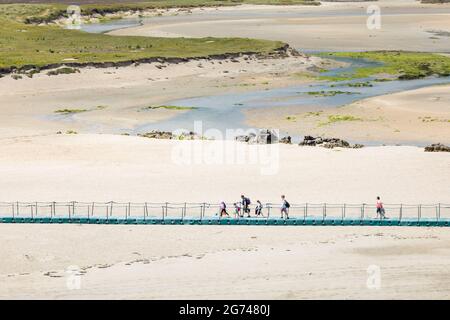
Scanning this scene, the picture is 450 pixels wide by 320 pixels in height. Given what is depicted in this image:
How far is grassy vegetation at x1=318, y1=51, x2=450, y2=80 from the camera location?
87188 millimetres

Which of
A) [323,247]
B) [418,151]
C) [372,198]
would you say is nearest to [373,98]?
[418,151]

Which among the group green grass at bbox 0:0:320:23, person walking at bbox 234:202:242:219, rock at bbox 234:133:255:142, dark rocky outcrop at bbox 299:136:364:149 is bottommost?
person walking at bbox 234:202:242:219

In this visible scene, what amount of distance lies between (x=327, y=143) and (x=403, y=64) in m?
43.2

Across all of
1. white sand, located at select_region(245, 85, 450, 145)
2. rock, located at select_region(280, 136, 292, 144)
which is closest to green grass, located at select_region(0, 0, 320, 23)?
white sand, located at select_region(245, 85, 450, 145)

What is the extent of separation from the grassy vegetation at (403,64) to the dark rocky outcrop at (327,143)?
3312 centimetres

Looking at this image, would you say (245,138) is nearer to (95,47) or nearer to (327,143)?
(327,143)

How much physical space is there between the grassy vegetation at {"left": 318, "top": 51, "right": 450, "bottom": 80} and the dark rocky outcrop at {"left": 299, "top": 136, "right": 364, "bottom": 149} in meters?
33.1

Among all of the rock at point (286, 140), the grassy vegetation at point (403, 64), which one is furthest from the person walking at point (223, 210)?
the grassy vegetation at point (403, 64)

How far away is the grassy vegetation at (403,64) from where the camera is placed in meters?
87.2

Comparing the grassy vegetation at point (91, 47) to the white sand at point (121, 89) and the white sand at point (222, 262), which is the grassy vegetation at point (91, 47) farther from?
the white sand at point (222, 262)

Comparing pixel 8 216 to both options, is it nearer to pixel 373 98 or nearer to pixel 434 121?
pixel 434 121

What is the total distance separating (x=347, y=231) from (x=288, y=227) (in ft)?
7.43
